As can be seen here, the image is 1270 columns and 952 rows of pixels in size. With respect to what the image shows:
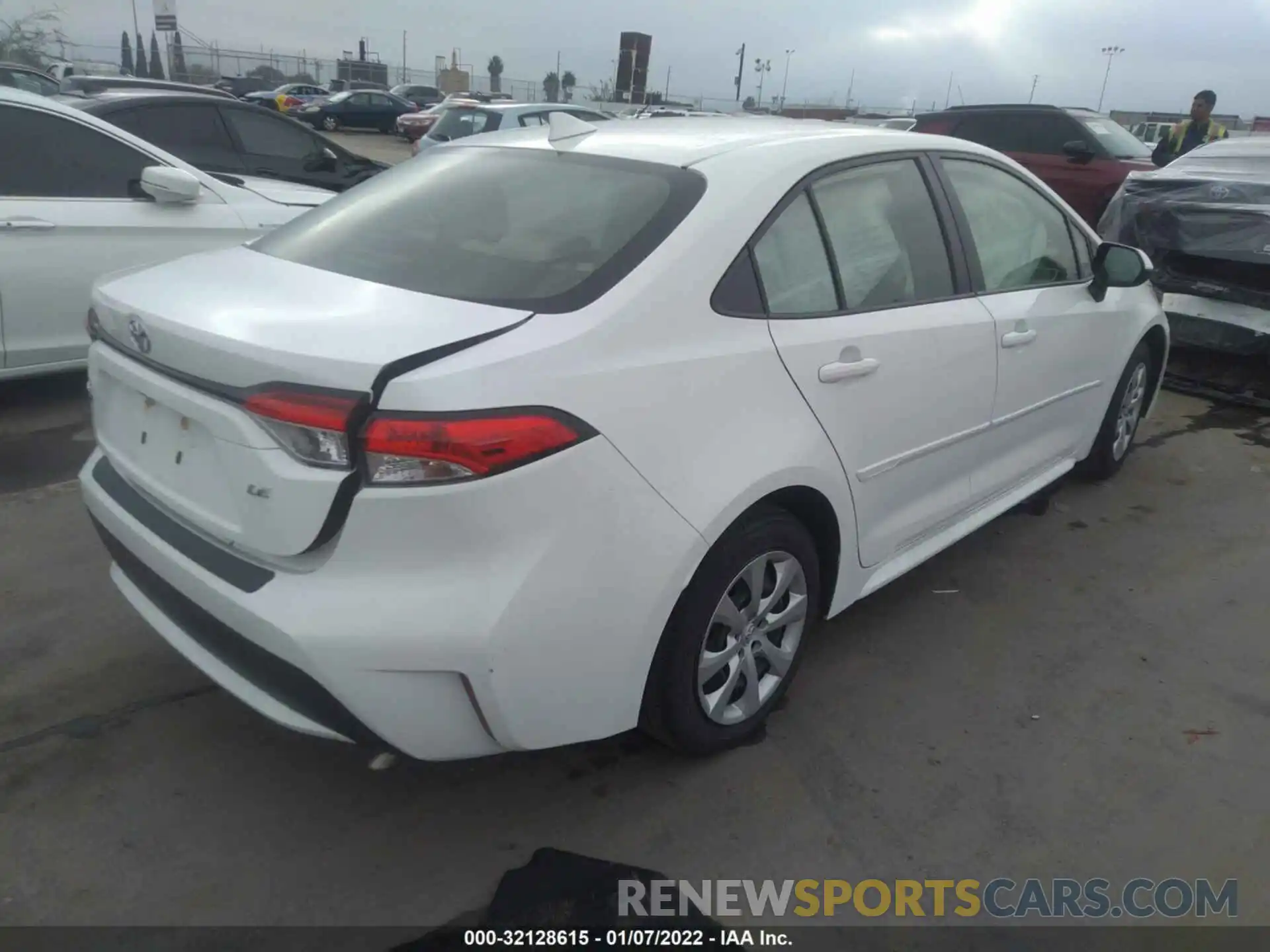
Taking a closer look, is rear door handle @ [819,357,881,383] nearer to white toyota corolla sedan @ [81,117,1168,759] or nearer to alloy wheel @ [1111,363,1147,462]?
white toyota corolla sedan @ [81,117,1168,759]

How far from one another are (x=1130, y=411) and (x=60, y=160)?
5.35m

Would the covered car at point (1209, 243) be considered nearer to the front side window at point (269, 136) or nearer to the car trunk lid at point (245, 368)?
the car trunk lid at point (245, 368)

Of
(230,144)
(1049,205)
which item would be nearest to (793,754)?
(1049,205)

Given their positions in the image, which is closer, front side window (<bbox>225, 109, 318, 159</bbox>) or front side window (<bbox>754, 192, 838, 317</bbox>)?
front side window (<bbox>754, 192, 838, 317</bbox>)

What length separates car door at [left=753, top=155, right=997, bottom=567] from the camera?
2.64m

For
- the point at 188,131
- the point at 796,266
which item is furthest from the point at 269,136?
the point at 796,266

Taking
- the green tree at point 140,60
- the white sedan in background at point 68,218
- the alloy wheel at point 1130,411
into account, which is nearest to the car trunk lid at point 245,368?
the white sedan in background at point 68,218

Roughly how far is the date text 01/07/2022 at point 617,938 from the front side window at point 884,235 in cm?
165

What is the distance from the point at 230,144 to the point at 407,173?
5.10 m

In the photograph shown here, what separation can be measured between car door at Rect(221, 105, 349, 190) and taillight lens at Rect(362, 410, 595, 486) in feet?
21.3

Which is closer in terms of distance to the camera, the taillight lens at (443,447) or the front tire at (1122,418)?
the taillight lens at (443,447)

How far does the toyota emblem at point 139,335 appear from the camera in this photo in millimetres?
2297

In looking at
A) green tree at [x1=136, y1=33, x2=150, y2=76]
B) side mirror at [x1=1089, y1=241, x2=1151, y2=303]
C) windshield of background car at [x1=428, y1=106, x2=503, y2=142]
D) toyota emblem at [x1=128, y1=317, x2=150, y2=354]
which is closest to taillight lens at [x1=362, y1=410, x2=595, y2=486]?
toyota emblem at [x1=128, y1=317, x2=150, y2=354]

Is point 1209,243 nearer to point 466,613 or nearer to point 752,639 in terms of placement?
point 752,639
